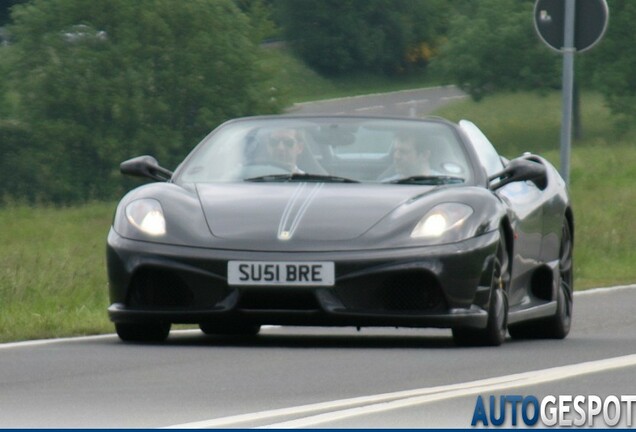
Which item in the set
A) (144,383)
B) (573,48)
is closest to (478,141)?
(144,383)

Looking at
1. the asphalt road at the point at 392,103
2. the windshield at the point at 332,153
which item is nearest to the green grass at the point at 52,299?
the windshield at the point at 332,153

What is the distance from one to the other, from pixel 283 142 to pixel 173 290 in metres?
1.38

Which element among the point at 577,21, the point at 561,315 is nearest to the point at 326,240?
the point at 561,315

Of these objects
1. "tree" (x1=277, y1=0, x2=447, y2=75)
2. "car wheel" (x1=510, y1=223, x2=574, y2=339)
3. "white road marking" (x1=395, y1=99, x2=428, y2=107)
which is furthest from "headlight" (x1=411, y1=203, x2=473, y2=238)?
"tree" (x1=277, y1=0, x2=447, y2=75)

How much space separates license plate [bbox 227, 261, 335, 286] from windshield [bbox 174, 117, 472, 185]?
1035 mm

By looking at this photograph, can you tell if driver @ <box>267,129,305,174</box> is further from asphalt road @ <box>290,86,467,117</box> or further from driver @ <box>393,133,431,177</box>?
asphalt road @ <box>290,86,467,117</box>

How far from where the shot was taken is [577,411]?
6.83 metres

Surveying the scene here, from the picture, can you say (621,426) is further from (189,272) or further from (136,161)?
(136,161)

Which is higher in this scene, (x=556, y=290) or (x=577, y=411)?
(x=577, y=411)

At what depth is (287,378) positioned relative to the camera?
799 cm

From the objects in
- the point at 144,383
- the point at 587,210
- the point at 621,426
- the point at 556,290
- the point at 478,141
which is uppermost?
the point at 621,426

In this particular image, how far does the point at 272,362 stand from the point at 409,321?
0.91 meters

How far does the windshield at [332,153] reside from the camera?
10250mm

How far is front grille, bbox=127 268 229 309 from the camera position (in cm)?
930
